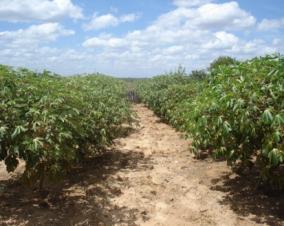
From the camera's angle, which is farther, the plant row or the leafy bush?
the leafy bush

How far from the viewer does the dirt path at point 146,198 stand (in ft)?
19.9

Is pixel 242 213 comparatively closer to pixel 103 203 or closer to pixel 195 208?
pixel 195 208

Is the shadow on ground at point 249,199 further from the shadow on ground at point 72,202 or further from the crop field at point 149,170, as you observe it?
the shadow on ground at point 72,202

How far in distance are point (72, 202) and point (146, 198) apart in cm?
121

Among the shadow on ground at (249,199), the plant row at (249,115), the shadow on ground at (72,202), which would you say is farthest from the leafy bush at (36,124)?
the shadow on ground at (249,199)

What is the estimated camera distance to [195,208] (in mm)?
6473

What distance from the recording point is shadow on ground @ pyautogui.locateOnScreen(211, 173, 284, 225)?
606 centimetres

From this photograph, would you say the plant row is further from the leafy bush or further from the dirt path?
the leafy bush

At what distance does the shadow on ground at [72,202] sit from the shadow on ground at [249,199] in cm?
160

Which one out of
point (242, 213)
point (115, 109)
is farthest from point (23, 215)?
point (115, 109)

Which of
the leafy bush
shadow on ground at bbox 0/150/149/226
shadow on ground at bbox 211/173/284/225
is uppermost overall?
the leafy bush

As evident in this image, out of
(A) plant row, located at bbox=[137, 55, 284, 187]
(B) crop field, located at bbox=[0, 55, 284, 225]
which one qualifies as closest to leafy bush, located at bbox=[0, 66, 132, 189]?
(B) crop field, located at bbox=[0, 55, 284, 225]

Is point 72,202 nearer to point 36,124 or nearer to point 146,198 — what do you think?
point 146,198

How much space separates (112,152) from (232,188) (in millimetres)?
3778
